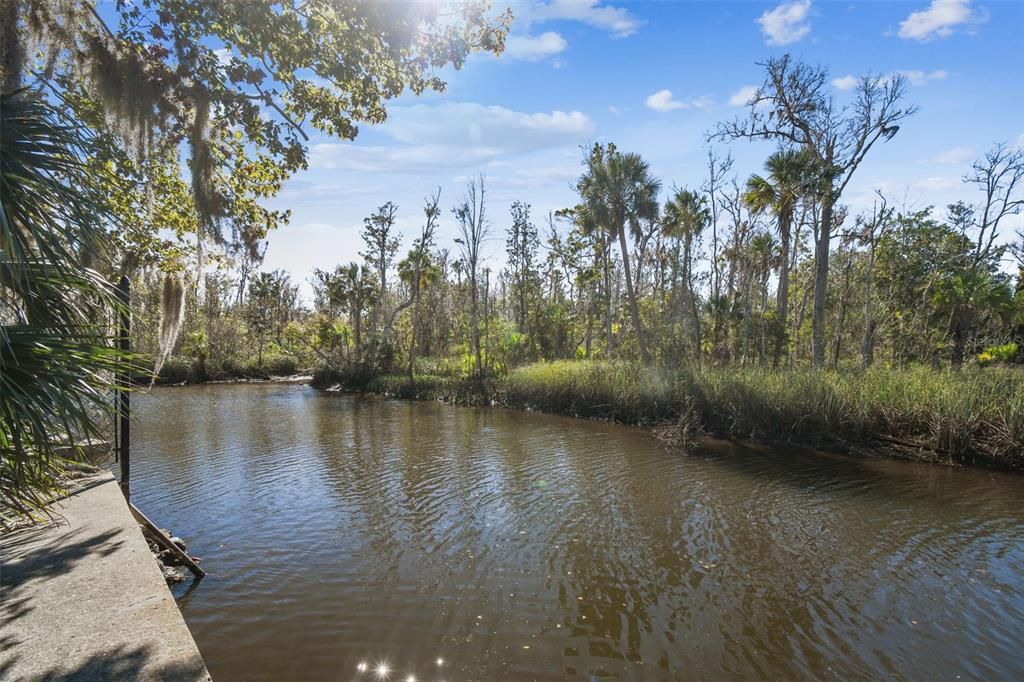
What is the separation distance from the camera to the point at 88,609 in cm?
325

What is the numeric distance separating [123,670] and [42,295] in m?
2.20

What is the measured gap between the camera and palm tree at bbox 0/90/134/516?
286 centimetres

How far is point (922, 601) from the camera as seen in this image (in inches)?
205

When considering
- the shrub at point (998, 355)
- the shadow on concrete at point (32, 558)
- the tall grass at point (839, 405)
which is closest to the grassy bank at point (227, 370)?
the tall grass at point (839, 405)

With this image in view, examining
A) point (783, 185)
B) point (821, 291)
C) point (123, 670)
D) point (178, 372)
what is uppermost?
point (783, 185)

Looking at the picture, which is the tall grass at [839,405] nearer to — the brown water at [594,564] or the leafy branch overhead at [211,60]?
the brown water at [594,564]

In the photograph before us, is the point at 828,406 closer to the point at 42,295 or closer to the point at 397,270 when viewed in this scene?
the point at 42,295

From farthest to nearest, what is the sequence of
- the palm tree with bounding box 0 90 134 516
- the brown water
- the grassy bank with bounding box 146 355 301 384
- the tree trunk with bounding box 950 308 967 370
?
the grassy bank with bounding box 146 355 301 384 → the tree trunk with bounding box 950 308 967 370 → the brown water → the palm tree with bounding box 0 90 134 516

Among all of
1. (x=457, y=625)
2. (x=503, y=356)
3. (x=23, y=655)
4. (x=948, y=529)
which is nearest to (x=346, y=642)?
(x=457, y=625)

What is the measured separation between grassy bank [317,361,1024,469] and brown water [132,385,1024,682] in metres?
0.95

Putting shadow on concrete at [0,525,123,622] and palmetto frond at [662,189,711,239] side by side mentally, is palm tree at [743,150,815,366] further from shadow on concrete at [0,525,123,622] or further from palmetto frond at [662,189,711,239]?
shadow on concrete at [0,525,123,622]

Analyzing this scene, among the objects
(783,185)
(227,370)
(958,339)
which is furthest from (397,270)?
(958,339)

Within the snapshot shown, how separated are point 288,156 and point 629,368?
12.8m

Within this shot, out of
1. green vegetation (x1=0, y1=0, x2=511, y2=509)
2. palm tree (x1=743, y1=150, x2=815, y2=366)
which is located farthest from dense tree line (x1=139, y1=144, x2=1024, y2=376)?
green vegetation (x1=0, y1=0, x2=511, y2=509)
